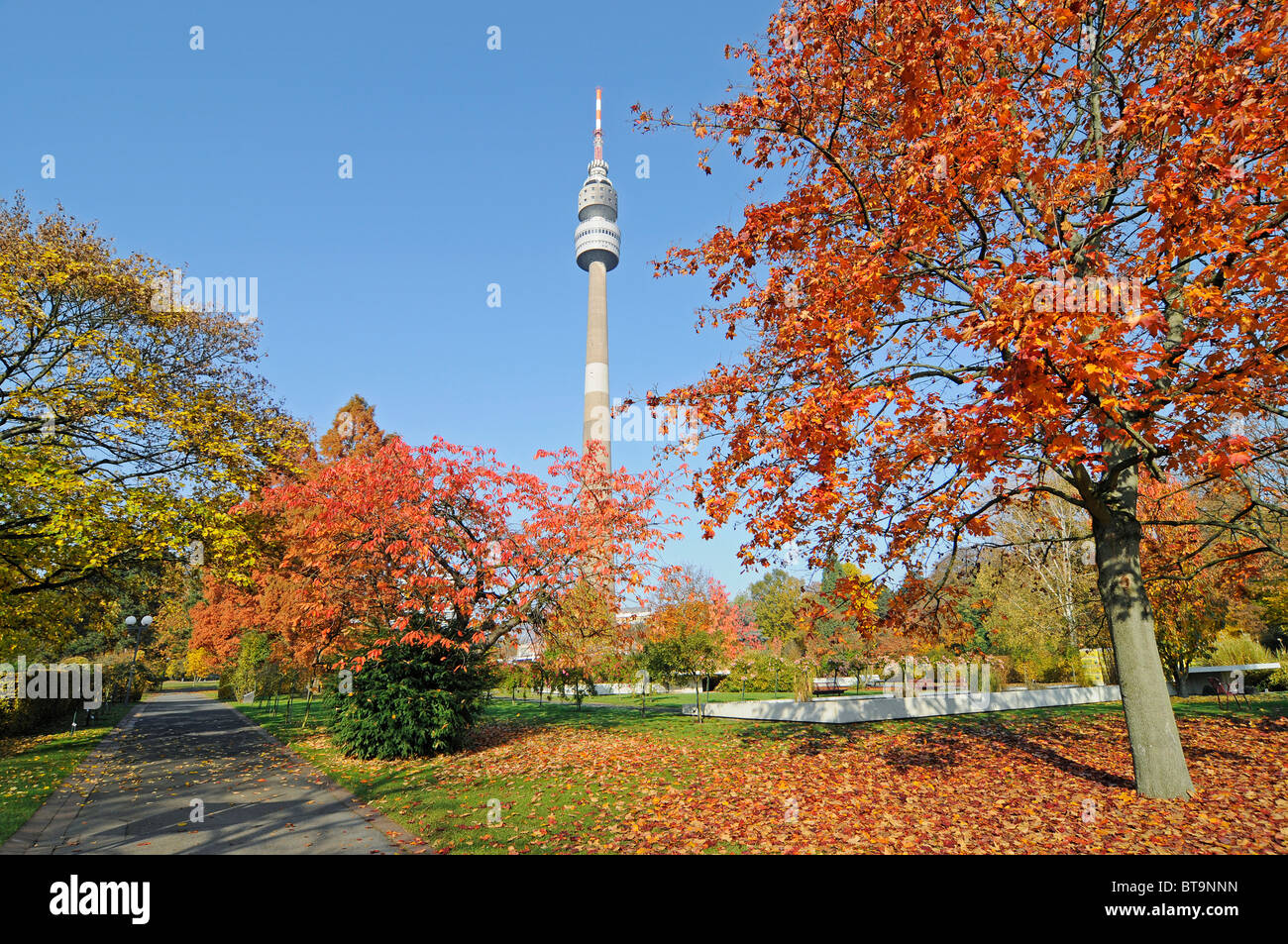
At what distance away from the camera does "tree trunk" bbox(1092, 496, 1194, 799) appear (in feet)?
21.8

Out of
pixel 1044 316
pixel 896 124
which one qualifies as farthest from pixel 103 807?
pixel 896 124

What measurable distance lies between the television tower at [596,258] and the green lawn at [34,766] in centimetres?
4943

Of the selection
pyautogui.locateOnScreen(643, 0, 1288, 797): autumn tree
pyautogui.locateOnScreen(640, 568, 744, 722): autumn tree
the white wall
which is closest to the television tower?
pyautogui.locateOnScreen(640, 568, 744, 722): autumn tree

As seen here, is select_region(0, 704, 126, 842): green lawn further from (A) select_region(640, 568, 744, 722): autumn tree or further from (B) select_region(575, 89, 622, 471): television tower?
(B) select_region(575, 89, 622, 471): television tower

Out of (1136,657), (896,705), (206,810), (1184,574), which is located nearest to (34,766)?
(206,810)

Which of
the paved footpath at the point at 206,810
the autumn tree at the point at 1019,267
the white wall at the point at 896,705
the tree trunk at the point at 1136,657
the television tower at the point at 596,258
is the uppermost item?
the television tower at the point at 596,258

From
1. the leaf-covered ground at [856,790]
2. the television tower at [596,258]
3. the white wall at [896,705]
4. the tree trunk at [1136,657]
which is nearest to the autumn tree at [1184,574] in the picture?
the tree trunk at [1136,657]

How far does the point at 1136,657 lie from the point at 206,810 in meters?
11.8

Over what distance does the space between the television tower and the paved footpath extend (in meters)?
52.4

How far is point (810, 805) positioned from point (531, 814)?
11.2 ft

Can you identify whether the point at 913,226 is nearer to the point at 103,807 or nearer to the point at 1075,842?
the point at 1075,842

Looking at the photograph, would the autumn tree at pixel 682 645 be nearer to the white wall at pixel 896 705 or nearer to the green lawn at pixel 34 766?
the white wall at pixel 896 705

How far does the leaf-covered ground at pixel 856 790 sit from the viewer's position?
602cm

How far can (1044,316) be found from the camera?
15.1 ft
